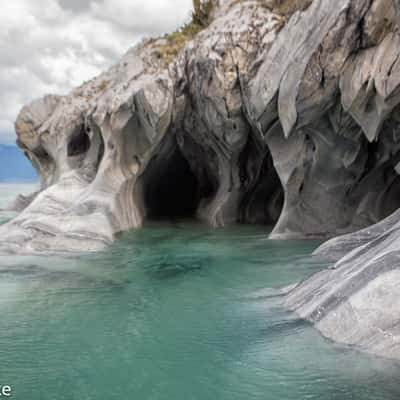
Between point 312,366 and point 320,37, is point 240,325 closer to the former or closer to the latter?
point 312,366

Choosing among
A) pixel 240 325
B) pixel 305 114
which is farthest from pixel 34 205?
pixel 240 325

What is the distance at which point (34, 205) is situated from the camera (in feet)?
46.5

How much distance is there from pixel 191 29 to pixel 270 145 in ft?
26.4

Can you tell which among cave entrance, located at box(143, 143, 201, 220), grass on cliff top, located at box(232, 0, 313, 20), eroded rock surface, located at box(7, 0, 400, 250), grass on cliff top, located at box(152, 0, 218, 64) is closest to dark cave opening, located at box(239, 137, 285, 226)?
eroded rock surface, located at box(7, 0, 400, 250)

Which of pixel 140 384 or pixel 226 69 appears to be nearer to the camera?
pixel 140 384

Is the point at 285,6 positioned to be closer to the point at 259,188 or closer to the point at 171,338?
the point at 259,188

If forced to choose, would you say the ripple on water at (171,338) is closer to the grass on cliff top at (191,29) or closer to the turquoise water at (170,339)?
the turquoise water at (170,339)

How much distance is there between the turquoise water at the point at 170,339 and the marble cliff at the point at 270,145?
0.51 meters

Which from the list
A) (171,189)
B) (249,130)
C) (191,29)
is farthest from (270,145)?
(171,189)

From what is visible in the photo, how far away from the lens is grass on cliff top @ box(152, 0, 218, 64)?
1785 cm

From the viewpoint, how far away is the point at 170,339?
5.22m

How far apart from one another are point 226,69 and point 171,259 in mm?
6345

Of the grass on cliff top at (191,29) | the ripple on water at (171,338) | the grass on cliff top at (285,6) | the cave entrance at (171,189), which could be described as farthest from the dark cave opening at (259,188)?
the ripple on water at (171,338)

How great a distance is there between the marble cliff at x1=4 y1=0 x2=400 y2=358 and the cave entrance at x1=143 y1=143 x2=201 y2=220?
0.47ft
